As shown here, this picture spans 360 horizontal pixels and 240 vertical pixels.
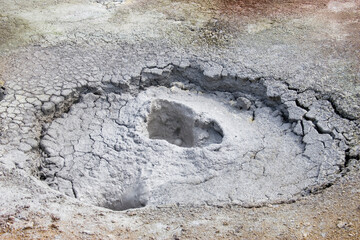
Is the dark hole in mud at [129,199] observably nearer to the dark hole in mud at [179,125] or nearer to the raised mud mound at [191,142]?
the raised mud mound at [191,142]

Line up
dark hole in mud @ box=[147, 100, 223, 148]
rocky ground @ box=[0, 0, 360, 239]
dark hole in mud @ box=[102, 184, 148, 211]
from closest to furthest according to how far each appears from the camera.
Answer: rocky ground @ box=[0, 0, 360, 239] < dark hole in mud @ box=[102, 184, 148, 211] < dark hole in mud @ box=[147, 100, 223, 148]

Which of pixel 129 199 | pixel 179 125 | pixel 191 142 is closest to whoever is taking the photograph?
pixel 129 199

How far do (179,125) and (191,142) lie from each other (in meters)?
0.24

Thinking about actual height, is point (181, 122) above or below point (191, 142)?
above

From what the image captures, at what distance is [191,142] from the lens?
4.00 meters

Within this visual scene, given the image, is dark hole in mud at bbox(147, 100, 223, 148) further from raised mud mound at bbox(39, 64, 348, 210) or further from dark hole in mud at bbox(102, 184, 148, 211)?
dark hole in mud at bbox(102, 184, 148, 211)

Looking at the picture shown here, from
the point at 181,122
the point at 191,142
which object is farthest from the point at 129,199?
the point at 181,122

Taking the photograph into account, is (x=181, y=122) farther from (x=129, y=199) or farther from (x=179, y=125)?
(x=129, y=199)

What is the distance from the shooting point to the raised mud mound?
3.26m

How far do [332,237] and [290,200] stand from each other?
1.51 feet

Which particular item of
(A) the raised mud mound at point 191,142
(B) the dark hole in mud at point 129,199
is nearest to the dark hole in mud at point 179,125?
(A) the raised mud mound at point 191,142

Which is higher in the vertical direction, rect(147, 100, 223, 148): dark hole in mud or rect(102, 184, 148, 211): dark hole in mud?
rect(147, 100, 223, 148): dark hole in mud

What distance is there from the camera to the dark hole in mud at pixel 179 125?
3859 millimetres

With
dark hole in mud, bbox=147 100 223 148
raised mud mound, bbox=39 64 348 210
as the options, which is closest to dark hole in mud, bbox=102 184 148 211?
raised mud mound, bbox=39 64 348 210
